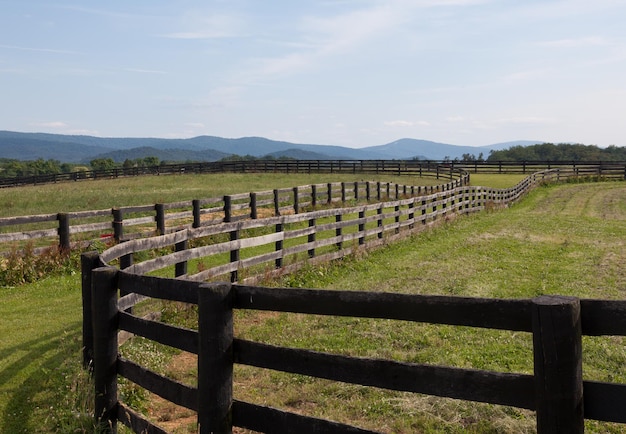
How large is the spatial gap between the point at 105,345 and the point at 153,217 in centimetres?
1128

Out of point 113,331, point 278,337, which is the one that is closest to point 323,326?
point 278,337

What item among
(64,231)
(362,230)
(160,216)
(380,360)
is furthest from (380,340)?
(160,216)

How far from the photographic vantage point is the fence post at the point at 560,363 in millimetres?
2957

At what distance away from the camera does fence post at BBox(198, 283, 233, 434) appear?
3.93m

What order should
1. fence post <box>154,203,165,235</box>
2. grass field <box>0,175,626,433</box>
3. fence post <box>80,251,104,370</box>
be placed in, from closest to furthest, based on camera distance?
grass field <box>0,175,626,433</box>
fence post <box>80,251,104,370</box>
fence post <box>154,203,165,235</box>

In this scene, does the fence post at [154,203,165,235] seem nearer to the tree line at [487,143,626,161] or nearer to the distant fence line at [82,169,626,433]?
the distant fence line at [82,169,626,433]

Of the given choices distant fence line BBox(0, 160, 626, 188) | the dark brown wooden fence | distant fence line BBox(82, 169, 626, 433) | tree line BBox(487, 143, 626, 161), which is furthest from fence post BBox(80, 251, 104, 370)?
tree line BBox(487, 143, 626, 161)

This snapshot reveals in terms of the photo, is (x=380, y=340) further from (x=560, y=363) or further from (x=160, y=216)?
(x=160, y=216)

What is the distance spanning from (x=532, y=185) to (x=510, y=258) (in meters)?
33.0

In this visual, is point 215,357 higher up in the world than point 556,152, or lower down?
lower down

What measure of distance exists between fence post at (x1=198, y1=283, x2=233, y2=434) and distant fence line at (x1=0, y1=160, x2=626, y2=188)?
53.0 m

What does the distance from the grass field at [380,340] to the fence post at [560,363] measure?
247cm

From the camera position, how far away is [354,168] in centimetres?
6162

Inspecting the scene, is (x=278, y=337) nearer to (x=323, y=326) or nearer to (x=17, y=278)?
(x=323, y=326)
